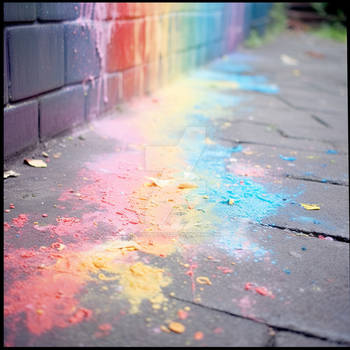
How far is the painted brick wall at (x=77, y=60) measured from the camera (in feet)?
6.39

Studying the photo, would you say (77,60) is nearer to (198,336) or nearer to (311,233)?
(311,233)

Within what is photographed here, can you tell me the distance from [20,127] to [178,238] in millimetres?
960

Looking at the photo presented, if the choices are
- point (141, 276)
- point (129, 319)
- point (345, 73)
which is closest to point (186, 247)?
point (141, 276)

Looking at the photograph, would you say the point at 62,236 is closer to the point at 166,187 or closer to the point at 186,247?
the point at 186,247

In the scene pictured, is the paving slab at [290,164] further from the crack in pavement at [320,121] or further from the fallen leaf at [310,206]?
the crack in pavement at [320,121]

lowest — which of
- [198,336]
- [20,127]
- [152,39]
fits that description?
[198,336]

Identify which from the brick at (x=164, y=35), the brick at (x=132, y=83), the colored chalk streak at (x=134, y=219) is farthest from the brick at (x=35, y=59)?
the brick at (x=164, y=35)

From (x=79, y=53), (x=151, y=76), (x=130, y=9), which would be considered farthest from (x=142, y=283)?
(x=151, y=76)

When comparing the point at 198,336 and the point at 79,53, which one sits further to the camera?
the point at 79,53

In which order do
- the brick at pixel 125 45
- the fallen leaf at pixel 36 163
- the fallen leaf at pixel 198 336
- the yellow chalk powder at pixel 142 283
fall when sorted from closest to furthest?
1. the fallen leaf at pixel 198 336
2. the yellow chalk powder at pixel 142 283
3. the fallen leaf at pixel 36 163
4. the brick at pixel 125 45

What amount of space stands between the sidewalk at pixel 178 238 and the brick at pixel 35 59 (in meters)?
0.30

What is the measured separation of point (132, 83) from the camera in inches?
130

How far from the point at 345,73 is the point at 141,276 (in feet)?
17.6

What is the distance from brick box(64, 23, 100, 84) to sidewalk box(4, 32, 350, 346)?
0.31 meters
